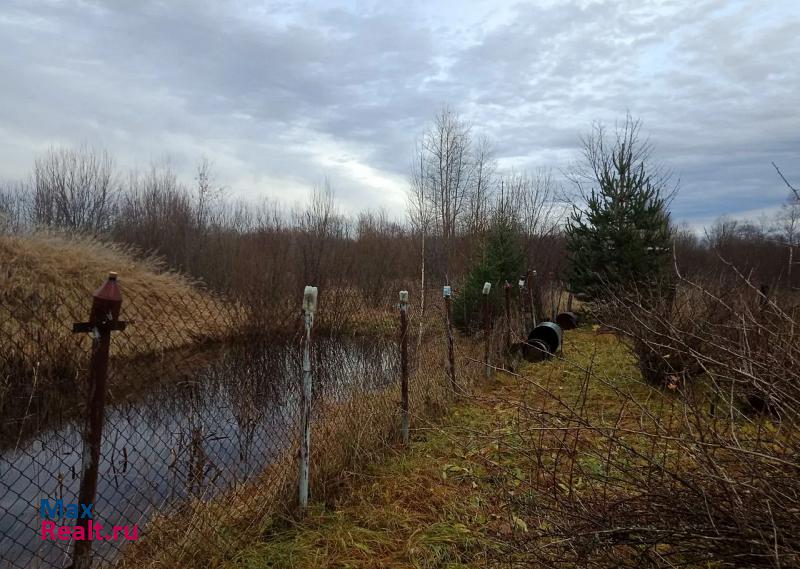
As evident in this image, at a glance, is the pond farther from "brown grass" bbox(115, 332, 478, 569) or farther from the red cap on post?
the red cap on post

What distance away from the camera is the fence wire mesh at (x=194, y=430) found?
326 centimetres

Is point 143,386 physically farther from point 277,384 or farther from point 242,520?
point 242,520

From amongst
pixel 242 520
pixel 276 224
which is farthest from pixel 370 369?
pixel 276 224

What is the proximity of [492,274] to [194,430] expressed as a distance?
8.23m

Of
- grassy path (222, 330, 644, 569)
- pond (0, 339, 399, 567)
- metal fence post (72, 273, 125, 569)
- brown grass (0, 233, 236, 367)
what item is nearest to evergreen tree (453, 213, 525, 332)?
pond (0, 339, 399, 567)

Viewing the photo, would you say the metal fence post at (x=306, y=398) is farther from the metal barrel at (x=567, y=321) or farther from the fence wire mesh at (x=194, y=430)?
the metal barrel at (x=567, y=321)

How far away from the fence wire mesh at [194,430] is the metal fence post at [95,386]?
0.07 metres

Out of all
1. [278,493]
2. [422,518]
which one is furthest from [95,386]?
[422,518]

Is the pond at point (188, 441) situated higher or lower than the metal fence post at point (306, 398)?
lower

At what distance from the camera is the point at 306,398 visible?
10.1 ft

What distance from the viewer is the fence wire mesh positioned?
10.7 ft

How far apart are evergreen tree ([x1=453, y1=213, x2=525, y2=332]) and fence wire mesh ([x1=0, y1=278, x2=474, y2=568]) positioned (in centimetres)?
371

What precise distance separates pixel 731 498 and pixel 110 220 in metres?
22.8

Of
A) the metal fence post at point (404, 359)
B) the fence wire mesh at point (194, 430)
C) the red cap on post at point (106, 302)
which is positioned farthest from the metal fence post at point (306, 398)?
A: the metal fence post at point (404, 359)
